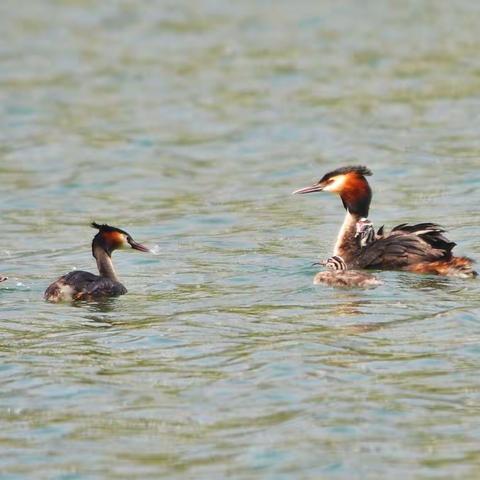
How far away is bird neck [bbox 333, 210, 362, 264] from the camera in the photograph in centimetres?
1436

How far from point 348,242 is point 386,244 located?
661mm

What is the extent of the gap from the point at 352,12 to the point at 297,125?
34.6ft

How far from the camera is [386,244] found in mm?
13930

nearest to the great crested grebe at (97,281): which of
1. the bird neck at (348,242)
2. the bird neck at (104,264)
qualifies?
the bird neck at (104,264)

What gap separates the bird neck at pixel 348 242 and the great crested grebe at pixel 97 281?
204 cm

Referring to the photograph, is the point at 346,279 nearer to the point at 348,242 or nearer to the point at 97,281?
the point at 348,242

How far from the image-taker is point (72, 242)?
16344 mm

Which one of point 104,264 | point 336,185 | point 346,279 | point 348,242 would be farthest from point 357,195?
point 104,264

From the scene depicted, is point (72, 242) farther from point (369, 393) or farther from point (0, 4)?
point (0, 4)

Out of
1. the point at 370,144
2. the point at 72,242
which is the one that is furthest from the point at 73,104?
the point at 72,242

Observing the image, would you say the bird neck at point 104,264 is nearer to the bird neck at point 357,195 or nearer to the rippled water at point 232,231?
the rippled water at point 232,231

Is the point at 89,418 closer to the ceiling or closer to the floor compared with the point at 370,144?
closer to the floor

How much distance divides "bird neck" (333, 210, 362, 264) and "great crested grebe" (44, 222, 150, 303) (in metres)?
2.04

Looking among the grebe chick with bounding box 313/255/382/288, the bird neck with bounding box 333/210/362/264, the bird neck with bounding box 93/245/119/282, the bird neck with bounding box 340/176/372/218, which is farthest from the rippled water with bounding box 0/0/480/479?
the bird neck with bounding box 340/176/372/218
